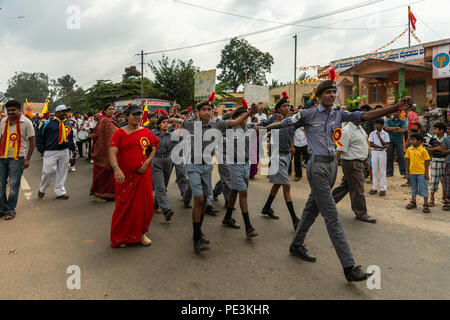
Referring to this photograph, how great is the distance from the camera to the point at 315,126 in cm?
369

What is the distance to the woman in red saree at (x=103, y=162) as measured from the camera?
22.5 feet

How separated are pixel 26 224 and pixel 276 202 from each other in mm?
4495

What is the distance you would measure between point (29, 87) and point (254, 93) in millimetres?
104642

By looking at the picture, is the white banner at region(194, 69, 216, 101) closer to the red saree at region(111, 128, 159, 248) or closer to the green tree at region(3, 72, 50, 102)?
the red saree at region(111, 128, 159, 248)

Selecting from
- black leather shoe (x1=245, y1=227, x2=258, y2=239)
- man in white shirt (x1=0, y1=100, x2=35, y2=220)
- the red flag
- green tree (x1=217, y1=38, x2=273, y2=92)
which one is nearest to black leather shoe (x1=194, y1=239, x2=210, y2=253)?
black leather shoe (x1=245, y1=227, x2=258, y2=239)

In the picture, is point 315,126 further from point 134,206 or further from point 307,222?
point 134,206

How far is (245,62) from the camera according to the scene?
167 feet

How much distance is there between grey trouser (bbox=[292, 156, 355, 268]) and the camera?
325 cm

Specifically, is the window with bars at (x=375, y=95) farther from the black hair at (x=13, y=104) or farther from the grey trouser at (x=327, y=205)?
the black hair at (x=13, y=104)

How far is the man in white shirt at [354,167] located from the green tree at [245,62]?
46042 millimetres

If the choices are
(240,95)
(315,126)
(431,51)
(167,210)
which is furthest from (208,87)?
(240,95)

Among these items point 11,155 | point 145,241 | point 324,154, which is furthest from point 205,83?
point 324,154

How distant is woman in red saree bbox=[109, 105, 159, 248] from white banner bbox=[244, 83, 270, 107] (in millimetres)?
9395

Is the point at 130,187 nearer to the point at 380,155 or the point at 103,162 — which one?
the point at 103,162
